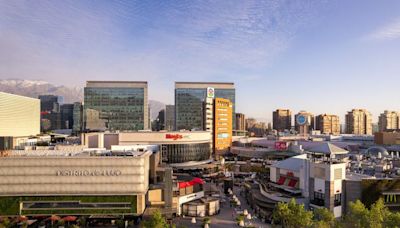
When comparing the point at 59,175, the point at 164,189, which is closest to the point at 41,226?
the point at 59,175

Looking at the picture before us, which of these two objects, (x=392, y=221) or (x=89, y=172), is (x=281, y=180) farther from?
(x=89, y=172)

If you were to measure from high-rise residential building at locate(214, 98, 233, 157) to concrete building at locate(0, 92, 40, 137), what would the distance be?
97831mm

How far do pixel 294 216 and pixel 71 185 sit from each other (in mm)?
43392

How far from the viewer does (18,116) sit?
155875 mm

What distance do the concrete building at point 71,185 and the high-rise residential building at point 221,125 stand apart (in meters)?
107

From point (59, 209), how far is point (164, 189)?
70.8ft

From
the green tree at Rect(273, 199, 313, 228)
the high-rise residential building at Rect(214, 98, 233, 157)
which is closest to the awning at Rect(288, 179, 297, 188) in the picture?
the green tree at Rect(273, 199, 313, 228)

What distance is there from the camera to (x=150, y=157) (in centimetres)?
8219

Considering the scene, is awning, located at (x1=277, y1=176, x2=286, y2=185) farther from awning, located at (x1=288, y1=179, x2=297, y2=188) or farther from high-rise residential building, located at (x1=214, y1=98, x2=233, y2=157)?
high-rise residential building, located at (x1=214, y1=98, x2=233, y2=157)

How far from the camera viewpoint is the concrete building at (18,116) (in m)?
140

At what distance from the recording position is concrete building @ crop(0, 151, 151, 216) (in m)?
63.7

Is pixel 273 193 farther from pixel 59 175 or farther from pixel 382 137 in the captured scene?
pixel 382 137

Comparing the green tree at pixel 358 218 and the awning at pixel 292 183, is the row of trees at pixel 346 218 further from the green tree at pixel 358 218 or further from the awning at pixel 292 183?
the awning at pixel 292 183

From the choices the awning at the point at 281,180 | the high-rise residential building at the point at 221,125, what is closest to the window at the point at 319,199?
the awning at the point at 281,180
